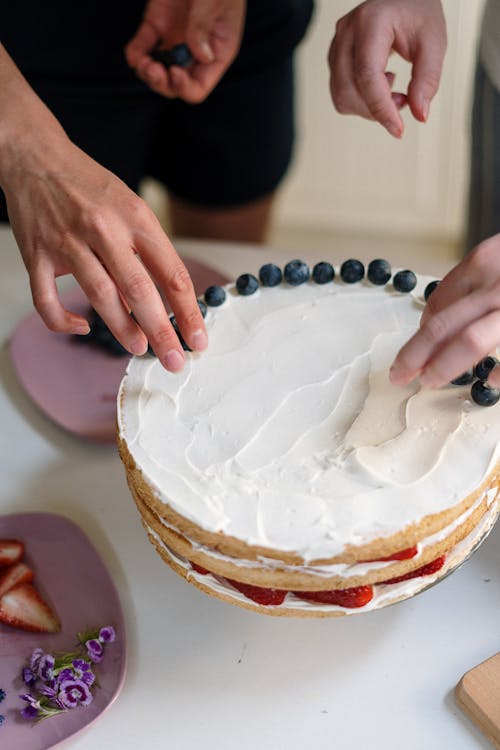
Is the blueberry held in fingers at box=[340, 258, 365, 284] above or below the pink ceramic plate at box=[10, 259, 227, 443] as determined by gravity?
above

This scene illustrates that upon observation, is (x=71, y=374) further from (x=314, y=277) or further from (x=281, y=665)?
(x=281, y=665)

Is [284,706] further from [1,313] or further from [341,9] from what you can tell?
[341,9]

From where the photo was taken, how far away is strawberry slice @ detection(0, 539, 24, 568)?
3.92 ft

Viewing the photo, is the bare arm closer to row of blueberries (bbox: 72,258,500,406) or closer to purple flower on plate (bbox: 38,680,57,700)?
row of blueberries (bbox: 72,258,500,406)

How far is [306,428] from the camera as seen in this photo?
1045 mm

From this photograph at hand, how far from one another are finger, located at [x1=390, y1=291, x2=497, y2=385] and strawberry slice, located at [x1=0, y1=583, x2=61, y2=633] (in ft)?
1.79

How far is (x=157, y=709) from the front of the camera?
3.46ft

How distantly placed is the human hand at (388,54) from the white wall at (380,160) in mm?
1483

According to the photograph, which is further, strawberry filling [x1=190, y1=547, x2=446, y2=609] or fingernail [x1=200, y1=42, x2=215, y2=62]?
fingernail [x1=200, y1=42, x2=215, y2=62]

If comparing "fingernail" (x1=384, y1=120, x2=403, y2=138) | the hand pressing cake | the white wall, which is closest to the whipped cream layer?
the hand pressing cake

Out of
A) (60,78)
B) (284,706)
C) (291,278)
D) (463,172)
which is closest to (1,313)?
(60,78)

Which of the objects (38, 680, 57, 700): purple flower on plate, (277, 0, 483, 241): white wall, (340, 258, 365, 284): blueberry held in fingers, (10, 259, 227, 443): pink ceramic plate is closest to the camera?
(38, 680, 57, 700): purple flower on plate

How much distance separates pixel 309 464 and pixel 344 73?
0.60 m

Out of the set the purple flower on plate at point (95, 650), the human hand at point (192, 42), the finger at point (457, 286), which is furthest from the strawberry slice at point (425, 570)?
the human hand at point (192, 42)
